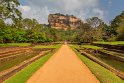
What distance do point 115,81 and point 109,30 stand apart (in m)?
96.4

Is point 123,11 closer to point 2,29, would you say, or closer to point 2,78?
point 2,29

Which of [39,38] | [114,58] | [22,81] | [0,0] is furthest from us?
[39,38]

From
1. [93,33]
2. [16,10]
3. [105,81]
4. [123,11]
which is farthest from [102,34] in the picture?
[105,81]

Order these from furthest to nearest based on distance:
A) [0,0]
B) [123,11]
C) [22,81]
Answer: [123,11]
[0,0]
[22,81]

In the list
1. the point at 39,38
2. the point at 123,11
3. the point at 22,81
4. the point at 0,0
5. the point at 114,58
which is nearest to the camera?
the point at 22,81

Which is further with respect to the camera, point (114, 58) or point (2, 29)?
point (2, 29)

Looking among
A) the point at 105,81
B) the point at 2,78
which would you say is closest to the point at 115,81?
the point at 105,81

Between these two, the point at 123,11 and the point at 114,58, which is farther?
the point at 123,11

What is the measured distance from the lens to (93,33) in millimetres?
96625

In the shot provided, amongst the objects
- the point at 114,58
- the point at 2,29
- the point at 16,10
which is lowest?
the point at 114,58

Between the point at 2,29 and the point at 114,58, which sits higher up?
the point at 2,29

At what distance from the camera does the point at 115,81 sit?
12078 millimetres

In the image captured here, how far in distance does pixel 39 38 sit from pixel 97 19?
24.8 meters

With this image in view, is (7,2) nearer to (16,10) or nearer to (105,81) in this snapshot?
(16,10)
